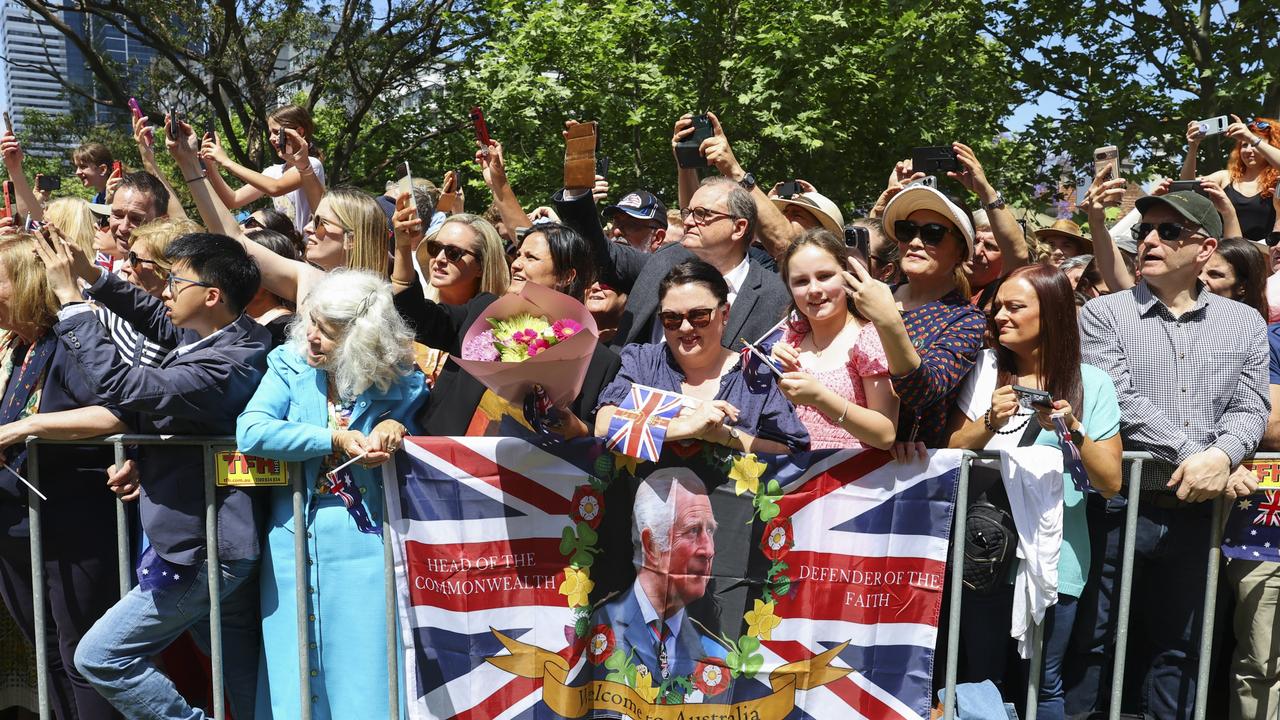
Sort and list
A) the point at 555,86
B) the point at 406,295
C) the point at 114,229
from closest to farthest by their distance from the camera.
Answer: the point at 406,295 < the point at 114,229 < the point at 555,86

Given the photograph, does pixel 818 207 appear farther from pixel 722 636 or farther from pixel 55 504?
pixel 55 504

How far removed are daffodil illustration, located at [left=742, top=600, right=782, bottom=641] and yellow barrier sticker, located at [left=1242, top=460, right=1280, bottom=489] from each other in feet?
5.96

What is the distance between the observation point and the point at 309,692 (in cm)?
395

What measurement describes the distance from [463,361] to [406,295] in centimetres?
80

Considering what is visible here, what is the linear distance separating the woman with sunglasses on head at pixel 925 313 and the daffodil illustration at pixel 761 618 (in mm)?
701

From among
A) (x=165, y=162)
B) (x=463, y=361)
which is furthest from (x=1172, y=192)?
(x=165, y=162)

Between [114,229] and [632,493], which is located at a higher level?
[114,229]

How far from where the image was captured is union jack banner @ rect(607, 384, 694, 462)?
3602 millimetres

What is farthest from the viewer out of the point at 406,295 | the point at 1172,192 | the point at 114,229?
the point at 114,229

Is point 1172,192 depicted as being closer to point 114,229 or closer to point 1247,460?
point 1247,460

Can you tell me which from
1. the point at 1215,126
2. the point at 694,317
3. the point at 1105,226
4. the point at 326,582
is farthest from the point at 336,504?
the point at 1215,126

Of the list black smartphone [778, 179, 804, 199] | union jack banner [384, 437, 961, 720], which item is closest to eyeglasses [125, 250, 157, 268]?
union jack banner [384, 437, 961, 720]

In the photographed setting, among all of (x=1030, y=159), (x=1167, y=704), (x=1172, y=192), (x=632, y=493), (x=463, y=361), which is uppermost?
(x=1030, y=159)

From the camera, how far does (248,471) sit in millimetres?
3883
